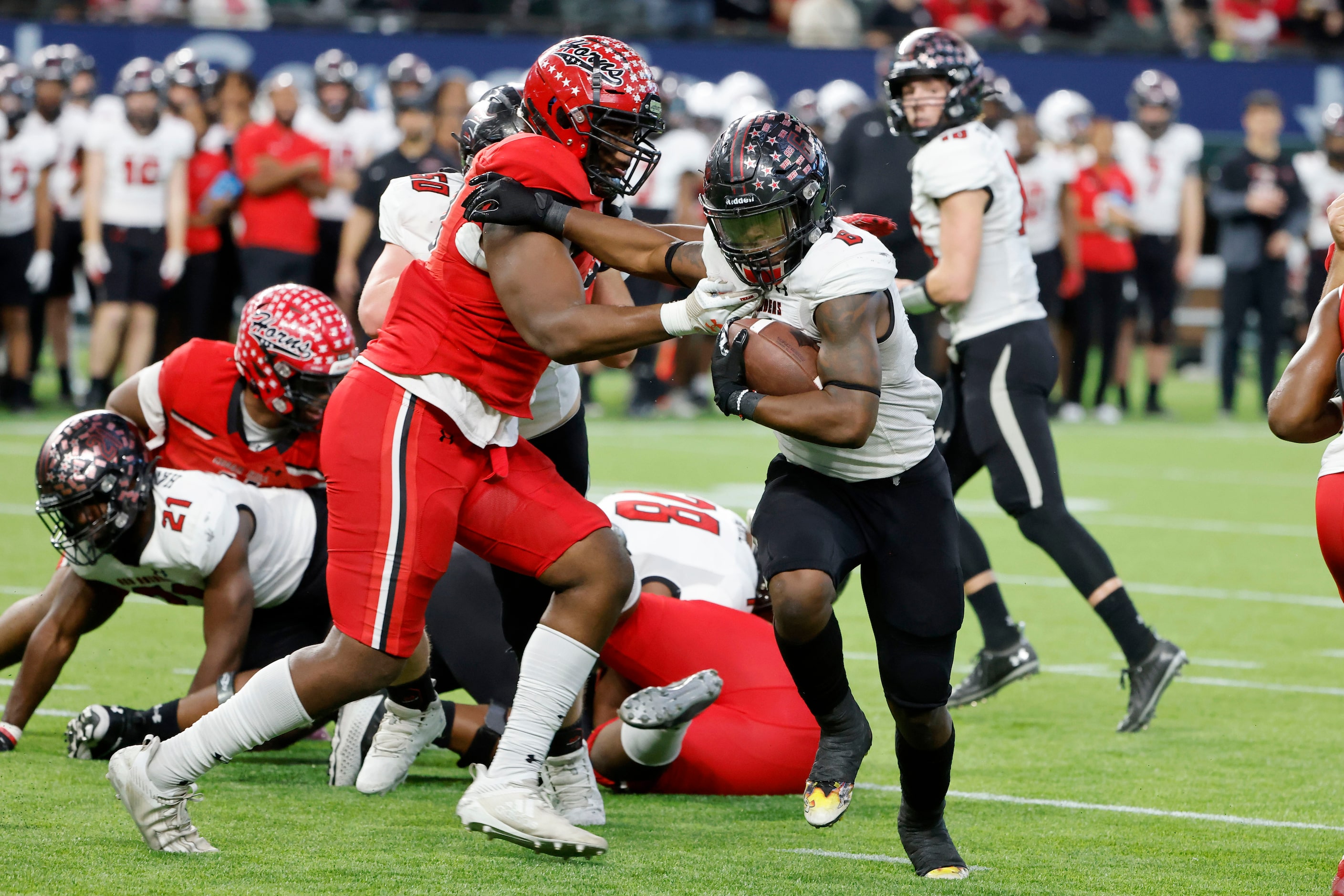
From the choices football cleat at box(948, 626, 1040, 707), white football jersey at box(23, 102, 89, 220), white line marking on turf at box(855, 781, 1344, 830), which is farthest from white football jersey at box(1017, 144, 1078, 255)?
white line marking on turf at box(855, 781, 1344, 830)

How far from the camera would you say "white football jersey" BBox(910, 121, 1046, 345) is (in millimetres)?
5664

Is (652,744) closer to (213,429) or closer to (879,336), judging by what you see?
(879,336)

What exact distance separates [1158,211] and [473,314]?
11.4 m

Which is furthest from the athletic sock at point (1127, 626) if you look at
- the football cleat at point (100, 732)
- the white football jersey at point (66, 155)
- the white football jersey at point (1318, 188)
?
the white football jersey at point (1318, 188)

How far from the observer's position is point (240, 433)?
4996 millimetres

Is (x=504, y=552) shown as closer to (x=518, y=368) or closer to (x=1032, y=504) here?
(x=518, y=368)

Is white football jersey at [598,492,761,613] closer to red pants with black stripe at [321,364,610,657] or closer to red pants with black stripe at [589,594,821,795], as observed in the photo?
red pants with black stripe at [589,594,821,795]

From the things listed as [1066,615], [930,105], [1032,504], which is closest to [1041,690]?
[1032,504]

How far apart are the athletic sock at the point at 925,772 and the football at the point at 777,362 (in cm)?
78

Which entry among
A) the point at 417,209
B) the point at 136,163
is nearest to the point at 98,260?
the point at 136,163

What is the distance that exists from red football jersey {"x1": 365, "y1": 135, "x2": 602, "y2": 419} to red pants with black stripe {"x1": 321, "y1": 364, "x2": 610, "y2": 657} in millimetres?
89

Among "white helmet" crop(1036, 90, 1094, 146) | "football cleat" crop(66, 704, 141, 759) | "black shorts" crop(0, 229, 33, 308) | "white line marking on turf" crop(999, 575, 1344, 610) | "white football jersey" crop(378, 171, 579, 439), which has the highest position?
"white football jersey" crop(378, 171, 579, 439)

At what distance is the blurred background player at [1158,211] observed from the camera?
46.2 ft

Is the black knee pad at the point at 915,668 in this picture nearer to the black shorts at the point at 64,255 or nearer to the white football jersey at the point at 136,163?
the white football jersey at the point at 136,163
